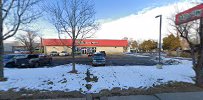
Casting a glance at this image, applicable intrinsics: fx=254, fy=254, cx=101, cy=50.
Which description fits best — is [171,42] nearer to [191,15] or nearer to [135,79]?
[135,79]

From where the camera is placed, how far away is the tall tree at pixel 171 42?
66000mm

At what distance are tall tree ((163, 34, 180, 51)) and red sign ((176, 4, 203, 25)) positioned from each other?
54.6m

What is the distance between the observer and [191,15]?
37.6 ft

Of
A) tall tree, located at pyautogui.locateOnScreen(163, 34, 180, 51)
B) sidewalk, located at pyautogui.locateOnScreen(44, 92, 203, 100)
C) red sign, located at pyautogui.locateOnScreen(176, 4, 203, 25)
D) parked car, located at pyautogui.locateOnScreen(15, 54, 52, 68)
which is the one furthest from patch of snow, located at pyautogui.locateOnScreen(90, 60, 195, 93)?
tall tree, located at pyautogui.locateOnScreen(163, 34, 180, 51)

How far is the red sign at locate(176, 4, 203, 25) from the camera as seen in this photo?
10.9m

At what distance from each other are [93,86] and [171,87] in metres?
3.61

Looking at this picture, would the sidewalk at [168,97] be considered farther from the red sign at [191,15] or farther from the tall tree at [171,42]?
the tall tree at [171,42]

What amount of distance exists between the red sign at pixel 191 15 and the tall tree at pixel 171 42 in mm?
54585

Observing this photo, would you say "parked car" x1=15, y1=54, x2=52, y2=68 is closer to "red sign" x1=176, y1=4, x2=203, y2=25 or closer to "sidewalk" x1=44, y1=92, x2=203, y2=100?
"red sign" x1=176, y1=4, x2=203, y2=25

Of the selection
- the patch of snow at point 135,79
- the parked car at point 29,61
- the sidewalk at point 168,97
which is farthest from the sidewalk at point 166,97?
the parked car at point 29,61

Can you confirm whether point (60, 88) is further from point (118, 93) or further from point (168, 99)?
point (168, 99)

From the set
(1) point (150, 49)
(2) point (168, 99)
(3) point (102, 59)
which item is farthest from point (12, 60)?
(1) point (150, 49)

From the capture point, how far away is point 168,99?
28.4 ft

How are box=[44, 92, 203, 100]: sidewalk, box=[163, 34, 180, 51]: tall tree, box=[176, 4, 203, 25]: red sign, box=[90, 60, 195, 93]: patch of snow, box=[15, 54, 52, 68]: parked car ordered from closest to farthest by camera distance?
box=[44, 92, 203, 100]: sidewalk
box=[176, 4, 203, 25]: red sign
box=[90, 60, 195, 93]: patch of snow
box=[15, 54, 52, 68]: parked car
box=[163, 34, 180, 51]: tall tree
